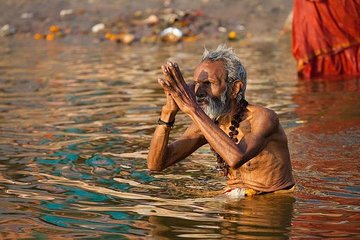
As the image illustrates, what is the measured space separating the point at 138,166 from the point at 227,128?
1.62 metres

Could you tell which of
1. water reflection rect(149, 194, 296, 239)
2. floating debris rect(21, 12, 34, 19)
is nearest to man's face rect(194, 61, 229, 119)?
water reflection rect(149, 194, 296, 239)

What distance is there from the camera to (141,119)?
10133 millimetres

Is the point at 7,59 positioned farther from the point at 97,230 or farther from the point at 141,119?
the point at 97,230

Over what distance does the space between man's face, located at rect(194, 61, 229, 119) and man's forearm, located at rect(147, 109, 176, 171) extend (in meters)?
0.20

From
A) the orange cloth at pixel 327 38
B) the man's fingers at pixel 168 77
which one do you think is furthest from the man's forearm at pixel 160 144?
the orange cloth at pixel 327 38

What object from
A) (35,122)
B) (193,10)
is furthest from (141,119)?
(193,10)

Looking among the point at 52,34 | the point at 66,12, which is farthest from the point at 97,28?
the point at 66,12

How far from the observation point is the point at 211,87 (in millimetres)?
6078

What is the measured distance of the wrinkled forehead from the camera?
19.9 ft

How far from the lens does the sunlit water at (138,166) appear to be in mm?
5754

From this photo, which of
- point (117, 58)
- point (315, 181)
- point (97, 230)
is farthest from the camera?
point (117, 58)

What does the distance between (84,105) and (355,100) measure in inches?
113

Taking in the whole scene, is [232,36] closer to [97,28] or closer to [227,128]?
[97,28]

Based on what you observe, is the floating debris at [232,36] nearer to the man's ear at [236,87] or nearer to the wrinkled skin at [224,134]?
the wrinkled skin at [224,134]
